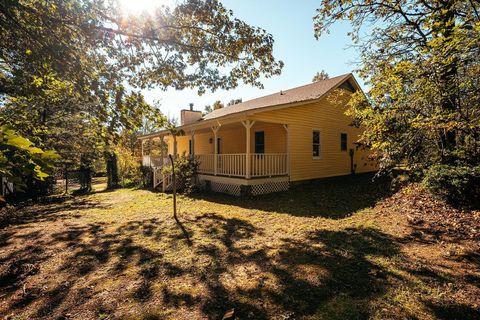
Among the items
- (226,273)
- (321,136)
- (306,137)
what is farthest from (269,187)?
(226,273)

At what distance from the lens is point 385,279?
11.0 ft

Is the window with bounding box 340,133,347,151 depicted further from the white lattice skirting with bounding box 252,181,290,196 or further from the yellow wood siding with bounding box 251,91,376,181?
the white lattice skirting with bounding box 252,181,290,196

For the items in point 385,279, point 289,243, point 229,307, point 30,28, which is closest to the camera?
point 229,307

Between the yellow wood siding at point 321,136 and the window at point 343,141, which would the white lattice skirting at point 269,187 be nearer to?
the yellow wood siding at point 321,136

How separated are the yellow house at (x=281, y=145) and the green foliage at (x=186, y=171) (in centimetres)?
46

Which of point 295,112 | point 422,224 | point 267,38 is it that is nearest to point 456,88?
point 422,224

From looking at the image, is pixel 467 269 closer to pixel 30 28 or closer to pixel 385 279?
pixel 385 279

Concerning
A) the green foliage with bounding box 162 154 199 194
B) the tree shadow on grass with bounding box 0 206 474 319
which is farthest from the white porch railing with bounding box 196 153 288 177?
the tree shadow on grass with bounding box 0 206 474 319

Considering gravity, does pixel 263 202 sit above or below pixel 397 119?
below

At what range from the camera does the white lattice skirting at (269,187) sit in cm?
1043

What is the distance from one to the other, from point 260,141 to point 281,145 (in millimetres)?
1575

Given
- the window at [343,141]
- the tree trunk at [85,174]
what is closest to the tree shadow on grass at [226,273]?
the window at [343,141]

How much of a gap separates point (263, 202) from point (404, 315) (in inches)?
262

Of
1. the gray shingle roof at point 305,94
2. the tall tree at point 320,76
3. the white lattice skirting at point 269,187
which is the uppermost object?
the tall tree at point 320,76
